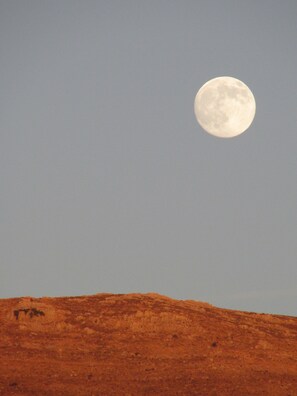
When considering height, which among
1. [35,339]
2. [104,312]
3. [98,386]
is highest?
[104,312]

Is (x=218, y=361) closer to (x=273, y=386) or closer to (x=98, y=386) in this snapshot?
(x=273, y=386)

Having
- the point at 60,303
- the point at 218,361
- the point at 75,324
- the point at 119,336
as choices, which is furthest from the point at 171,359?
the point at 60,303

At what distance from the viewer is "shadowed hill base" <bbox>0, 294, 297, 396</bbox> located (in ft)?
60.5

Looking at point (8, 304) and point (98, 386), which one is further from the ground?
→ point (8, 304)

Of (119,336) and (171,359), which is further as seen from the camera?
(119,336)

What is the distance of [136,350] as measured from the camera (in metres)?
22.3

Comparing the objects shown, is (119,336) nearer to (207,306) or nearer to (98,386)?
(98,386)

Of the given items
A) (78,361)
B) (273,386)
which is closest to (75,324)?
(78,361)

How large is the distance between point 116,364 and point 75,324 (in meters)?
5.35

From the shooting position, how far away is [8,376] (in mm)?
18453

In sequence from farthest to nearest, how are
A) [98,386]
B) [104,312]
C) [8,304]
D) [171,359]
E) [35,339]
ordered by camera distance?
1. [8,304]
2. [104,312]
3. [35,339]
4. [171,359]
5. [98,386]

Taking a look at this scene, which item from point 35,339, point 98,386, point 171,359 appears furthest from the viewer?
point 35,339

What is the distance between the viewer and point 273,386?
1958 centimetres

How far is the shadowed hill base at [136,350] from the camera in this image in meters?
18.4
